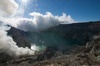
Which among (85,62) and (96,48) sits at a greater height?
(96,48)

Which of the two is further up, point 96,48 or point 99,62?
point 96,48

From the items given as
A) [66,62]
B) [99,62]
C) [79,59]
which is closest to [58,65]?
[66,62]

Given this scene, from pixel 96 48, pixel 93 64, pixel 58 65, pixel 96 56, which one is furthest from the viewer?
pixel 96 48

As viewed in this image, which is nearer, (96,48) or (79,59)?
(79,59)

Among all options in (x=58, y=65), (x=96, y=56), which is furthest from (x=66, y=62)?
(x=96, y=56)

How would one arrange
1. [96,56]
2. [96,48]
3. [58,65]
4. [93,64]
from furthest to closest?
[96,48], [96,56], [58,65], [93,64]

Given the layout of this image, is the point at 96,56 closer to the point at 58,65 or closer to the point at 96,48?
the point at 58,65

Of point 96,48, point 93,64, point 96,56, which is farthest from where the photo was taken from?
point 96,48

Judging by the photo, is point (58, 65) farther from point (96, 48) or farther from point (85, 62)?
point (96, 48)

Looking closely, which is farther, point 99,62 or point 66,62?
point 66,62
